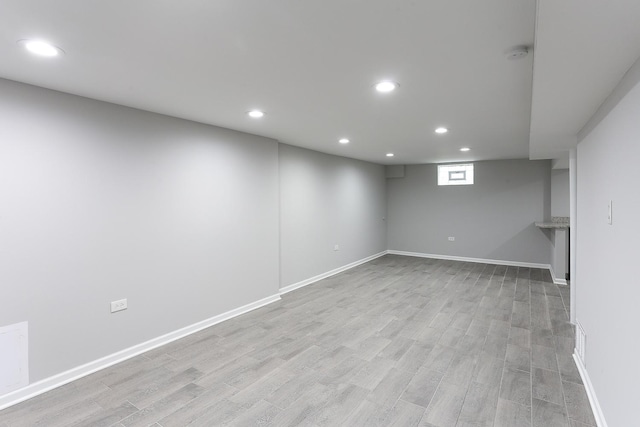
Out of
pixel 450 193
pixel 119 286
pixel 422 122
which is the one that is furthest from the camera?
pixel 450 193

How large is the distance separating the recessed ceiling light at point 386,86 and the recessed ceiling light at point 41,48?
83.9 inches

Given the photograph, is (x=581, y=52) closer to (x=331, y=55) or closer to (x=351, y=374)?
(x=331, y=55)

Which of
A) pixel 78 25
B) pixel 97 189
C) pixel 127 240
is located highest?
pixel 78 25

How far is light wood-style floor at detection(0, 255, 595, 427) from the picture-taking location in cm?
226

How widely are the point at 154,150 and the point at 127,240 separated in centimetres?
95

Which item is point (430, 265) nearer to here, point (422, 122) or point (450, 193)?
point (450, 193)

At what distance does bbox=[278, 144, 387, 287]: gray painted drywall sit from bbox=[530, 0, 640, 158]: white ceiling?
146 inches

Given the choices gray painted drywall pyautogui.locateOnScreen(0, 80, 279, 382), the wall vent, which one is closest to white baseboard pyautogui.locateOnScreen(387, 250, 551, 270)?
the wall vent

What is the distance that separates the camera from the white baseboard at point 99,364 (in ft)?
8.01

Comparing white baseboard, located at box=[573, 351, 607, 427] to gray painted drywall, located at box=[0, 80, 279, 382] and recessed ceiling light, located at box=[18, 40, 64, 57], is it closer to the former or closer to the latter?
gray painted drywall, located at box=[0, 80, 279, 382]

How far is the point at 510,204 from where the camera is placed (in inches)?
289

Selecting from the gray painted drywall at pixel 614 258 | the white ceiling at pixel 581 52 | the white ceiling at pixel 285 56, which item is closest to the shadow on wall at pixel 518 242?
the white ceiling at pixel 285 56

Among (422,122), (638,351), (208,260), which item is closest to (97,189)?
(208,260)

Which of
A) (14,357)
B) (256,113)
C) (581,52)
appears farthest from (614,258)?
(14,357)
